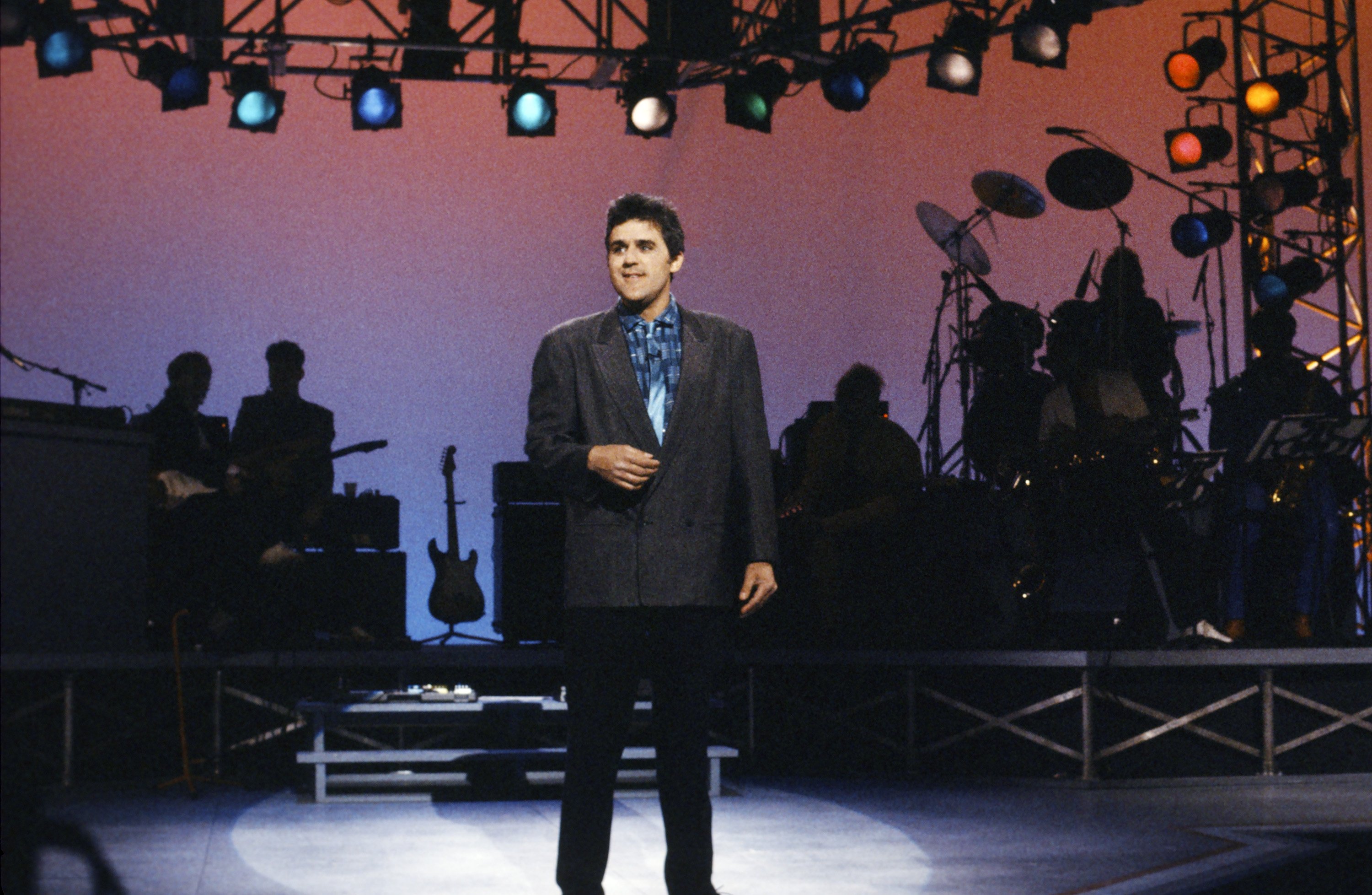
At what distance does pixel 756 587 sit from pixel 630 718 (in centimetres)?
37

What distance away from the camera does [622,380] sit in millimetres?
2877

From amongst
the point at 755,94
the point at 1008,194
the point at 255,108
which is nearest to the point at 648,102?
the point at 755,94

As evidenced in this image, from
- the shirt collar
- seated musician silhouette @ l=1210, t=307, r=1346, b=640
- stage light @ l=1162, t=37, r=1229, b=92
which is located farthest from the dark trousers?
stage light @ l=1162, t=37, r=1229, b=92

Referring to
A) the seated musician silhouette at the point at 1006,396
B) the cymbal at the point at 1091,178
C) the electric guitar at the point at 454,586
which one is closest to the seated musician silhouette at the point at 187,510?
the electric guitar at the point at 454,586

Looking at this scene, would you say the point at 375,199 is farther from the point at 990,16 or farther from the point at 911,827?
the point at 911,827

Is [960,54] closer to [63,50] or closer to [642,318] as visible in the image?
[63,50]

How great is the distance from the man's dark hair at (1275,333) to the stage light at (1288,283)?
36.0 inches

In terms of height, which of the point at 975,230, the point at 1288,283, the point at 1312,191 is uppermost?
the point at 975,230

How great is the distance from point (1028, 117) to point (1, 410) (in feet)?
26.8

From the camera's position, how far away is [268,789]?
5.45 metres

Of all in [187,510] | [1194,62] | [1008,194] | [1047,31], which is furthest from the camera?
[1008,194]

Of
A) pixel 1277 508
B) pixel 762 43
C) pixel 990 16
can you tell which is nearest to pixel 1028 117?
pixel 990 16

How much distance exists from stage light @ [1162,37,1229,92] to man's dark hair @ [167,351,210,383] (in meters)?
6.05

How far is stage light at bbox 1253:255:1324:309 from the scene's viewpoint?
8.21 metres
